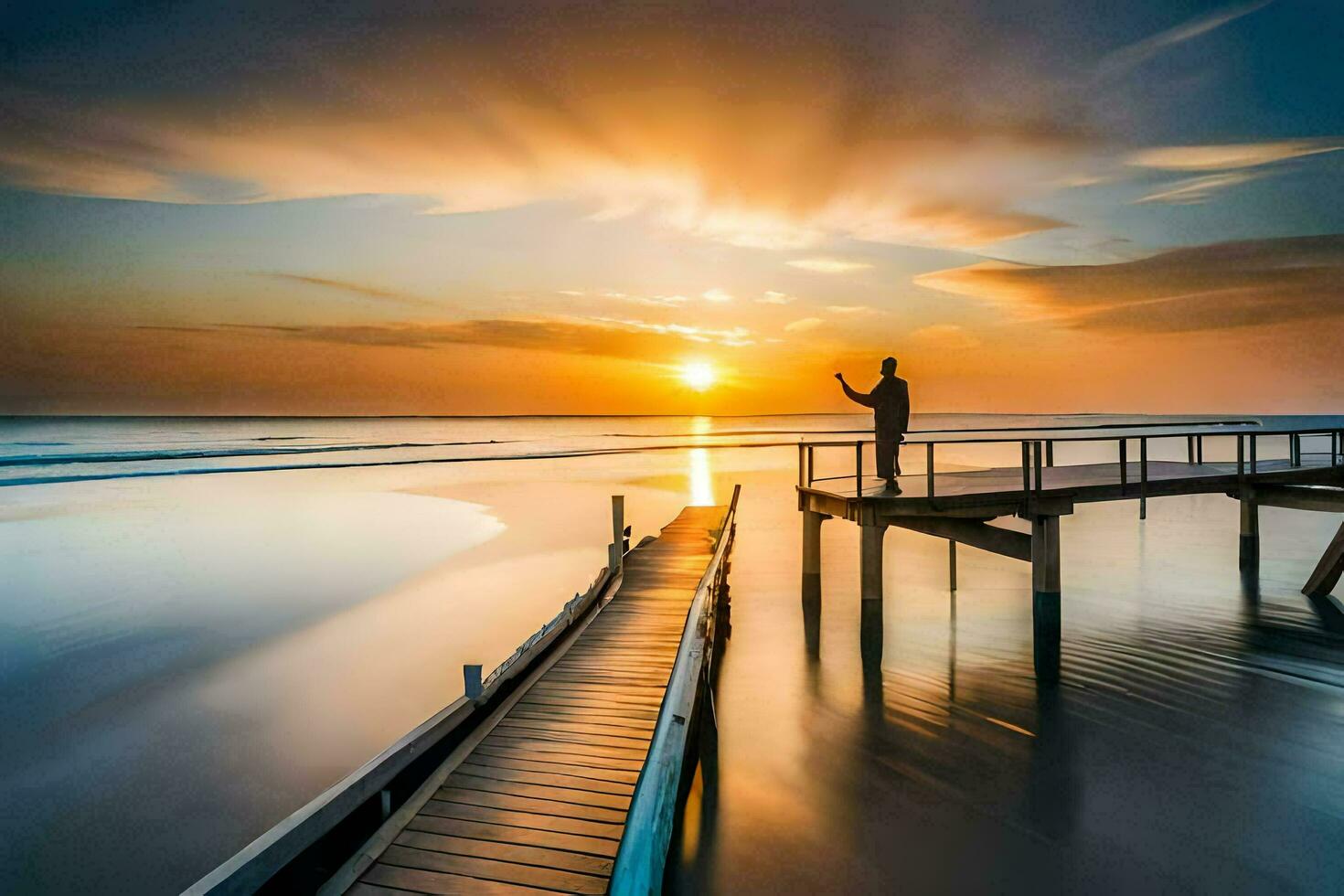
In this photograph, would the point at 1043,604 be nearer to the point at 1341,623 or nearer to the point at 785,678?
the point at 785,678

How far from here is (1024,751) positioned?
24.8 ft

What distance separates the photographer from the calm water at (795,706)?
6.06 meters

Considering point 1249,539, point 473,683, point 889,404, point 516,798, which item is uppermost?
point 889,404

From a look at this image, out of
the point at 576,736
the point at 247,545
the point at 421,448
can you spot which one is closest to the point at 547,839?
the point at 576,736

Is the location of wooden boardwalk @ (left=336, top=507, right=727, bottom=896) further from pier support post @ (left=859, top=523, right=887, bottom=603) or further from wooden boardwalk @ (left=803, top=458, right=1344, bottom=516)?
wooden boardwalk @ (left=803, top=458, right=1344, bottom=516)

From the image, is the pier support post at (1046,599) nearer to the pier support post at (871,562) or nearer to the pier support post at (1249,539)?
the pier support post at (871,562)

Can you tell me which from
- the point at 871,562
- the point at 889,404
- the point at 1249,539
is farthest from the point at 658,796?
the point at 1249,539

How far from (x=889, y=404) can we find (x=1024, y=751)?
5412 mm

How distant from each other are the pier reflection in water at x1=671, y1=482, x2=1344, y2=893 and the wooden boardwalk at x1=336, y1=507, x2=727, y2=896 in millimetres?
1414

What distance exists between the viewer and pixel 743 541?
23.2 metres

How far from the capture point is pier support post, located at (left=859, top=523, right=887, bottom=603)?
10586 millimetres

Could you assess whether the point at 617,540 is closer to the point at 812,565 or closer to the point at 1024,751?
the point at 812,565

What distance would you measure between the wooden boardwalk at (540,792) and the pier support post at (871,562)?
12.9 ft

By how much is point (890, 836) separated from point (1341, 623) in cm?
1130
